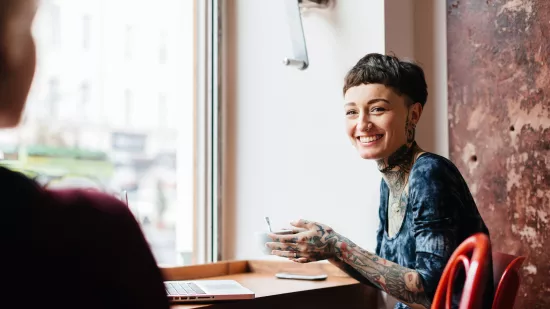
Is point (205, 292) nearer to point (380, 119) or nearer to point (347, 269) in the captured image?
point (347, 269)

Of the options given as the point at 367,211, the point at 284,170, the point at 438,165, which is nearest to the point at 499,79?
the point at 438,165

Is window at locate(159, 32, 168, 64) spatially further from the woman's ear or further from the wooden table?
the woman's ear

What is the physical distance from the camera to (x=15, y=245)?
1.41 feet

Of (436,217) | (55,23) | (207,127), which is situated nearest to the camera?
(436,217)

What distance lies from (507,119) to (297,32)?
0.74 m

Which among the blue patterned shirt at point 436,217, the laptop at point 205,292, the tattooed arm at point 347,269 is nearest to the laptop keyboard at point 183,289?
the laptop at point 205,292

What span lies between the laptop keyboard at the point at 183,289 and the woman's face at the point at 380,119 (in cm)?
57

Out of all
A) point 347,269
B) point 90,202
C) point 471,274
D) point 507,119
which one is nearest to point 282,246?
point 347,269

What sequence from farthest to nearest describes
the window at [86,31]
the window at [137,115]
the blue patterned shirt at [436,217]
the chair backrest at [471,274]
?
the window at [86,31] < the window at [137,115] < the blue patterned shirt at [436,217] < the chair backrest at [471,274]

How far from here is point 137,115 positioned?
223cm

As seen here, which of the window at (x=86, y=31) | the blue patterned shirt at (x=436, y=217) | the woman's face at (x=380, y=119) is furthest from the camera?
the window at (x=86, y=31)

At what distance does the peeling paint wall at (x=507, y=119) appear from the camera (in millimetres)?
1683

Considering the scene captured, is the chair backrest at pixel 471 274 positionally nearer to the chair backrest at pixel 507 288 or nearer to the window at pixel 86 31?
the chair backrest at pixel 507 288

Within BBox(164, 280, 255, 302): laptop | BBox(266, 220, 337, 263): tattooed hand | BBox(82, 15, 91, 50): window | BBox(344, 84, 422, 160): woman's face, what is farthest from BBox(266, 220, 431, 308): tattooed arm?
BBox(82, 15, 91, 50): window
